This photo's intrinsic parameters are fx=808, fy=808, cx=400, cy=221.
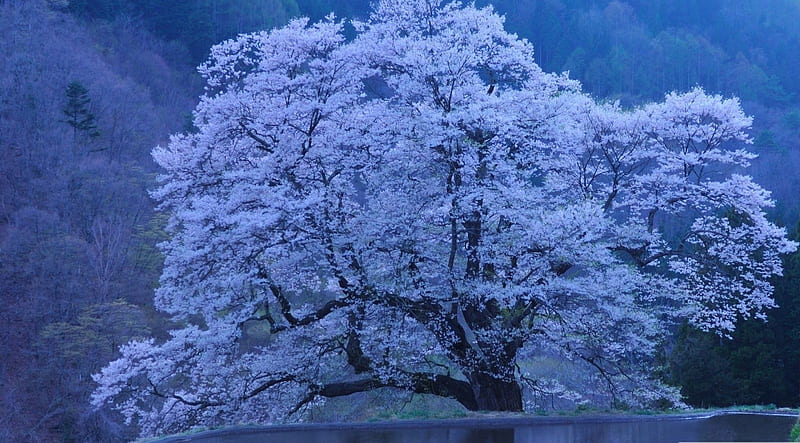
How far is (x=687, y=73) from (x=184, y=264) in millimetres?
70930

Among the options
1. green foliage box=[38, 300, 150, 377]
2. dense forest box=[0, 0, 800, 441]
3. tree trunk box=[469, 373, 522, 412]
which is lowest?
tree trunk box=[469, 373, 522, 412]

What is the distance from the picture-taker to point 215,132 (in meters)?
14.3

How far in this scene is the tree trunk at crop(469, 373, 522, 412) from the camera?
47.1 feet

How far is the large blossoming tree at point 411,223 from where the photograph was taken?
1302 cm

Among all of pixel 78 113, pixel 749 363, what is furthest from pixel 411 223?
pixel 78 113

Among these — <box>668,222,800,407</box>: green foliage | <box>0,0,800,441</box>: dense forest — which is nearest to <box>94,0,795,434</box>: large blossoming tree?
<box>0,0,800,441</box>: dense forest

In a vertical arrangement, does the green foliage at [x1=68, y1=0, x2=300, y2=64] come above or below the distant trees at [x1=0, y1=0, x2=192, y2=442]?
above

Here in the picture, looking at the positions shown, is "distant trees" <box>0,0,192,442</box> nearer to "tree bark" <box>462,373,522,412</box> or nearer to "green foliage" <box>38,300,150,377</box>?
"green foliage" <box>38,300,150,377</box>

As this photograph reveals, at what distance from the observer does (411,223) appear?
42.8 feet

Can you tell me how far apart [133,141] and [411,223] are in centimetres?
3770

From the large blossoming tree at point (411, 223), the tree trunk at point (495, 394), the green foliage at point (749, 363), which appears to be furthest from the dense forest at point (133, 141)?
the tree trunk at point (495, 394)

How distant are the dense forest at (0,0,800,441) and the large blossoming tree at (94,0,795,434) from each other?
3.80 metres

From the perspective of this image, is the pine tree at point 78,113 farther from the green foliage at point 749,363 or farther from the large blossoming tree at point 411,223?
the green foliage at point 749,363

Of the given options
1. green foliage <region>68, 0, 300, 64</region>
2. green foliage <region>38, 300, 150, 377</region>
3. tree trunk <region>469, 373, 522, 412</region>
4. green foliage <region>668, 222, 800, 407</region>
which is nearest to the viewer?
tree trunk <region>469, 373, 522, 412</region>
